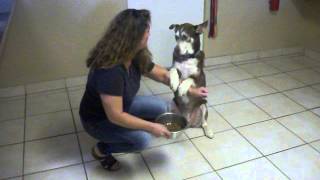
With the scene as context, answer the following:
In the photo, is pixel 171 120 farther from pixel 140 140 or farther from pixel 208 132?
pixel 208 132

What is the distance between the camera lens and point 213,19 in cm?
288

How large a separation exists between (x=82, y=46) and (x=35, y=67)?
16.7 inches

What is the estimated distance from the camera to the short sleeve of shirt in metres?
1.39

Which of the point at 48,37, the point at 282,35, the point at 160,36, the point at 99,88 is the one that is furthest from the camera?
Result: the point at 282,35

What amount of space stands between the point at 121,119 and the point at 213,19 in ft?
5.83

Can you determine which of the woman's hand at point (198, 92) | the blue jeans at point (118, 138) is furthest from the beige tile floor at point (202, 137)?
the woman's hand at point (198, 92)

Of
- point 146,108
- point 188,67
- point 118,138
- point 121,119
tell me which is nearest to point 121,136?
point 118,138

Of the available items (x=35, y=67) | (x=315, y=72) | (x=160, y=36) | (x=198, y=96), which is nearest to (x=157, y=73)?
(x=198, y=96)

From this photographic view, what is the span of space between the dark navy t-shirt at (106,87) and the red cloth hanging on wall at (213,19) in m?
1.35

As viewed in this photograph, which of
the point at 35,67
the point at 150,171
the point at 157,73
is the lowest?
the point at 150,171

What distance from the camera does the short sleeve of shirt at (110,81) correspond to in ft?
4.55

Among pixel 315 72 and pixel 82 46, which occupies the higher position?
pixel 82 46

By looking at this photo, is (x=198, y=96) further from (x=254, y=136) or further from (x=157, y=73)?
(x=254, y=136)

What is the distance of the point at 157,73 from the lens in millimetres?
1789
